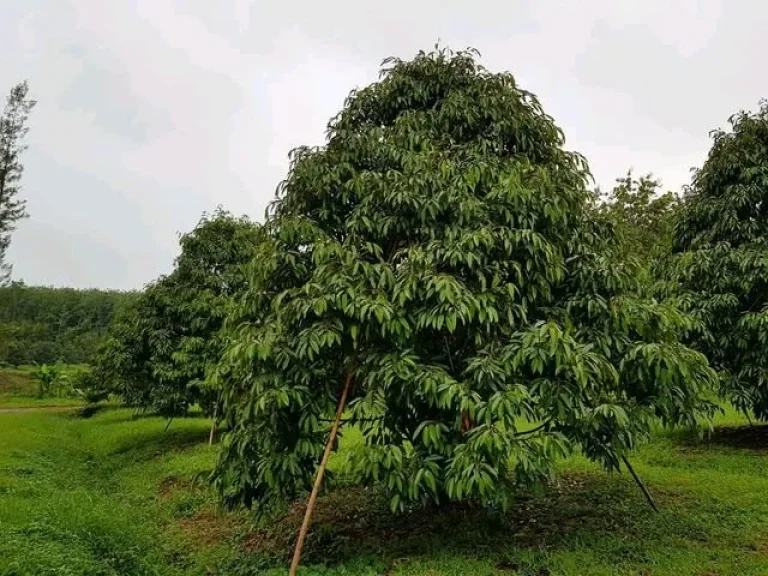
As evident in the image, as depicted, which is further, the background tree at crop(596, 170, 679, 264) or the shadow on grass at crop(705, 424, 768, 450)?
the background tree at crop(596, 170, 679, 264)

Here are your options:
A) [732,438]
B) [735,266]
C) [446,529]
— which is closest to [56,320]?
[732,438]

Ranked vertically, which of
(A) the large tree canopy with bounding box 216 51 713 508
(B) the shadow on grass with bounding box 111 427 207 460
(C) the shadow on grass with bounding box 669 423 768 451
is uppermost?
(A) the large tree canopy with bounding box 216 51 713 508

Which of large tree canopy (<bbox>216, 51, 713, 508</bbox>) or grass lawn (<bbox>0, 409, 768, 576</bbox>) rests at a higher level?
large tree canopy (<bbox>216, 51, 713, 508</bbox>)

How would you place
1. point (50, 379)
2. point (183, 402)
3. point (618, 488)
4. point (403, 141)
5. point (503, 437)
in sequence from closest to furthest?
point (503, 437)
point (403, 141)
point (618, 488)
point (183, 402)
point (50, 379)

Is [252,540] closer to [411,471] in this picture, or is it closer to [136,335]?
[411,471]

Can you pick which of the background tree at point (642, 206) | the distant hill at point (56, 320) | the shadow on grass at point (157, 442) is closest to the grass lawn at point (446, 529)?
the shadow on grass at point (157, 442)

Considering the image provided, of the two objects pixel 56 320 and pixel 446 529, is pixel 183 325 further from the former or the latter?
pixel 56 320

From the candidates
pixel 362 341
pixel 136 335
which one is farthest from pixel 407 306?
pixel 136 335

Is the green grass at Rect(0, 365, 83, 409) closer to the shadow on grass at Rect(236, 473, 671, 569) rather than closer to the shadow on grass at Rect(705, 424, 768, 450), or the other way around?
the shadow on grass at Rect(236, 473, 671, 569)

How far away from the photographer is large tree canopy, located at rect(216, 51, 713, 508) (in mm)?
4082

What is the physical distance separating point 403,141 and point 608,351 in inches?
99.1

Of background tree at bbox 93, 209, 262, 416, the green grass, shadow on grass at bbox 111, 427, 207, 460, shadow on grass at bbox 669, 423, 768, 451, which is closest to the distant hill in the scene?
the green grass

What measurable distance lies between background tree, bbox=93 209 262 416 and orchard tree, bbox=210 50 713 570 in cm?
590

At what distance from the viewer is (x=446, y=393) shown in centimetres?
399
